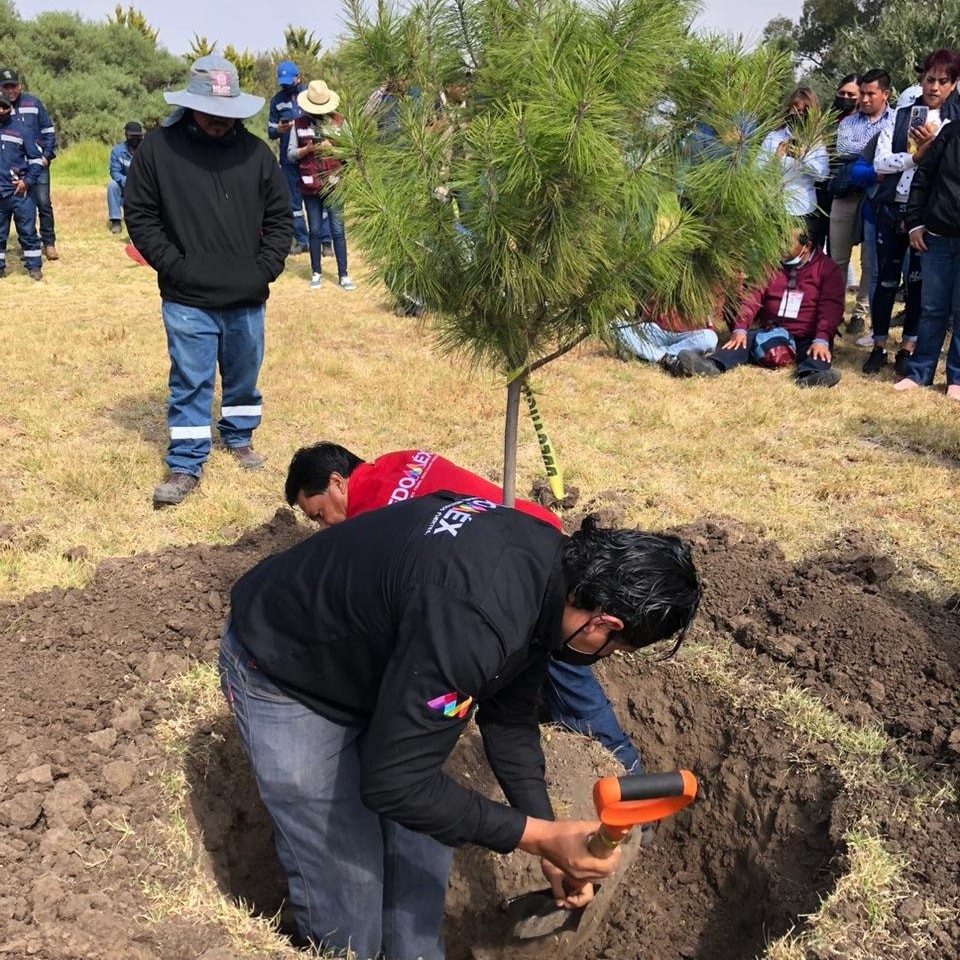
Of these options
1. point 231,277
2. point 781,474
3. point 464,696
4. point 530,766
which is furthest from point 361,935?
point 781,474

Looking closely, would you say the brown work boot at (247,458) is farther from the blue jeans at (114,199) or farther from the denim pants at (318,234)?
the blue jeans at (114,199)

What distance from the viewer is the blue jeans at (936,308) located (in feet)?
20.2

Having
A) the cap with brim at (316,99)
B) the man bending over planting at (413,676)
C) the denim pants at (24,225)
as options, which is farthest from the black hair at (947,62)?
the denim pants at (24,225)

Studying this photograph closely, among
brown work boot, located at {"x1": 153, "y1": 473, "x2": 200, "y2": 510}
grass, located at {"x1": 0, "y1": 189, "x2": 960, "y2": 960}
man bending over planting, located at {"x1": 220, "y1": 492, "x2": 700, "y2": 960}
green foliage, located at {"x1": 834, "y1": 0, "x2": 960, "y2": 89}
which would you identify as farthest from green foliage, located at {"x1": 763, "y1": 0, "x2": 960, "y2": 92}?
man bending over planting, located at {"x1": 220, "y1": 492, "x2": 700, "y2": 960}

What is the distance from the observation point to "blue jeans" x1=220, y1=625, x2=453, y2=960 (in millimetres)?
2328

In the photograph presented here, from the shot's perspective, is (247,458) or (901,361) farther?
(901,361)

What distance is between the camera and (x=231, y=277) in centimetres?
468

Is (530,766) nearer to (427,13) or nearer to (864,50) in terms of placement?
(427,13)

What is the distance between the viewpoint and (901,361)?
702cm

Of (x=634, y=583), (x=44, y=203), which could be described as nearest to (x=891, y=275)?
(x=634, y=583)

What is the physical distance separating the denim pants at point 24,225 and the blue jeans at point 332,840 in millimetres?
9569

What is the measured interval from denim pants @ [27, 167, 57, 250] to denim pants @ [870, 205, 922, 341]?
8742mm

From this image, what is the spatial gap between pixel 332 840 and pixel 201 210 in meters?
3.34

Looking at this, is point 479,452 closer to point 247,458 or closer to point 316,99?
point 247,458
